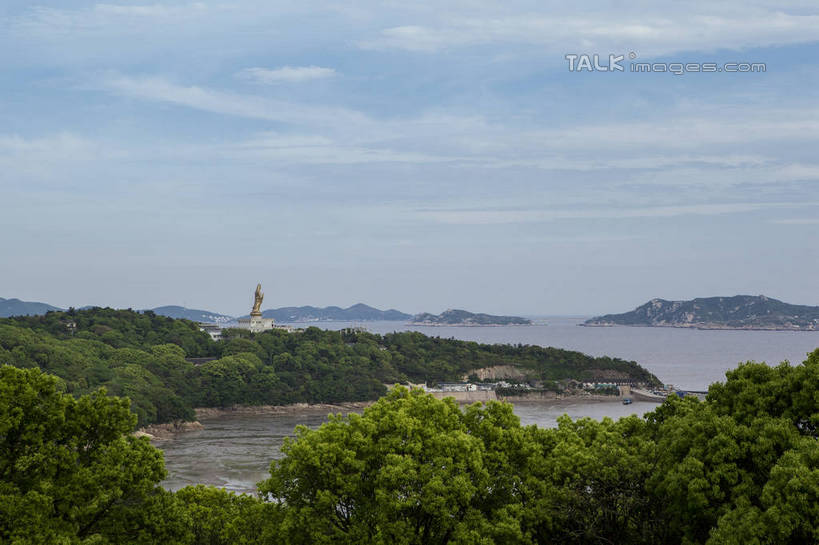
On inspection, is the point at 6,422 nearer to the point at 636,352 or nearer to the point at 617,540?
the point at 617,540

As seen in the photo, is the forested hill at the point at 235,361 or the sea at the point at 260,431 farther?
the forested hill at the point at 235,361

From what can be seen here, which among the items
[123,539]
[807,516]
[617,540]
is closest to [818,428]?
[807,516]

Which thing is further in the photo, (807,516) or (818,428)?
(818,428)

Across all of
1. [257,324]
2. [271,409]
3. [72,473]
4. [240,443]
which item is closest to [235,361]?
[271,409]

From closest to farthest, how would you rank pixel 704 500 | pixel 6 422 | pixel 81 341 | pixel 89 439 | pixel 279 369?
pixel 704 500 → pixel 6 422 → pixel 89 439 → pixel 81 341 → pixel 279 369

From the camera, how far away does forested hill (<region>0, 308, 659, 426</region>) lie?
7262cm

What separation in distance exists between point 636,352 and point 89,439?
544 ft

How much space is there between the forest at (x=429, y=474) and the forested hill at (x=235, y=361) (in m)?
49.1

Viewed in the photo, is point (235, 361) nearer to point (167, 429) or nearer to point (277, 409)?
point (277, 409)

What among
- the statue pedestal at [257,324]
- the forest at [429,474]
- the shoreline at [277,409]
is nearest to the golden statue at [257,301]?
the statue pedestal at [257,324]

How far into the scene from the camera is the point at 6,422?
51.4 feet

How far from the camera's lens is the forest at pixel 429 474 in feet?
46.0

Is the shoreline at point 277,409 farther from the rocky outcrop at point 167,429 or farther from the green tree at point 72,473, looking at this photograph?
the green tree at point 72,473

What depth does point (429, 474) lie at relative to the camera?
16359mm
